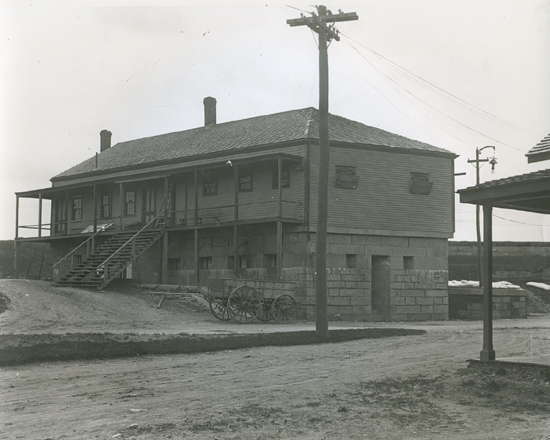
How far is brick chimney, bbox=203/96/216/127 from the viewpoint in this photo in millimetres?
38844

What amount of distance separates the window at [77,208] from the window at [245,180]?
12.3m

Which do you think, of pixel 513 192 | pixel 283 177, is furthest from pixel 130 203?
pixel 513 192

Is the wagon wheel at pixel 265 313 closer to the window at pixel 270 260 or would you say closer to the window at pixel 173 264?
the window at pixel 270 260

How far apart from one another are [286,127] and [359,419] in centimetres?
2395

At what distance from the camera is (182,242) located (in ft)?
105

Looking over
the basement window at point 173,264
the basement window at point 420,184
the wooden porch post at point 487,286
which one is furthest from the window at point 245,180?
the wooden porch post at point 487,286

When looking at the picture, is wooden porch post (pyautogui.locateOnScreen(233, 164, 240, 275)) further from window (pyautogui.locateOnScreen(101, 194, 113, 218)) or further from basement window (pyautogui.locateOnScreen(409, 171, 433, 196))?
window (pyautogui.locateOnScreen(101, 194, 113, 218))

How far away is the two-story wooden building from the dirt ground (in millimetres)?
12646

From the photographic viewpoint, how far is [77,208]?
39.1m

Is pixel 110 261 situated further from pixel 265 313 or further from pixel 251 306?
pixel 251 306

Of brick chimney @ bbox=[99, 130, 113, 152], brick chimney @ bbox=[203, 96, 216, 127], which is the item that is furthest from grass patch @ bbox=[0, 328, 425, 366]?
brick chimney @ bbox=[99, 130, 113, 152]

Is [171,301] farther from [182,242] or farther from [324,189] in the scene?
[324,189]

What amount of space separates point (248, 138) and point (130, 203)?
7.65m

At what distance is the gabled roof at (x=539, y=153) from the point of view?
13.7 metres
